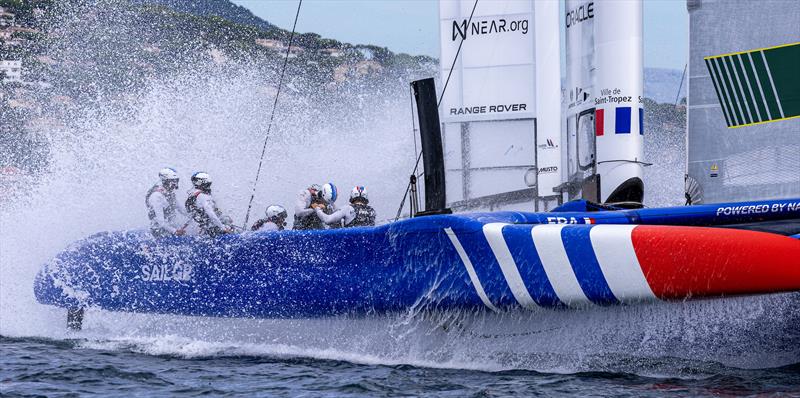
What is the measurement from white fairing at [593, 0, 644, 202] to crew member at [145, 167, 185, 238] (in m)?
2.99

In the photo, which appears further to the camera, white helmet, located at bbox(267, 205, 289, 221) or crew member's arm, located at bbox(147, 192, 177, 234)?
white helmet, located at bbox(267, 205, 289, 221)

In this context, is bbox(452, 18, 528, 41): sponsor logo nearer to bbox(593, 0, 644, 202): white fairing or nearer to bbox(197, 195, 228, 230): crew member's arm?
bbox(593, 0, 644, 202): white fairing

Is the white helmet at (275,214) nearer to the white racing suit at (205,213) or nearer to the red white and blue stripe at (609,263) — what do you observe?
the white racing suit at (205,213)

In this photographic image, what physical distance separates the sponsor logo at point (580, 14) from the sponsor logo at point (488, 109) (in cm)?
77

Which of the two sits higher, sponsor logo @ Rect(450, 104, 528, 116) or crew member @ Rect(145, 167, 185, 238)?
sponsor logo @ Rect(450, 104, 528, 116)

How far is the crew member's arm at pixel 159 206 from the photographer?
7.84 m

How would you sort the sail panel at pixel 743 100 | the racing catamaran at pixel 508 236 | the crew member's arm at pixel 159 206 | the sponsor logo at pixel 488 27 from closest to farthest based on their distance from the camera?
the racing catamaran at pixel 508 236, the sail panel at pixel 743 100, the crew member's arm at pixel 159 206, the sponsor logo at pixel 488 27

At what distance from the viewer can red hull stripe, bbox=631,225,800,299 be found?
5.45 m

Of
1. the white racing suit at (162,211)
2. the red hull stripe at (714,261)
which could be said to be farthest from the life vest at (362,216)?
the red hull stripe at (714,261)

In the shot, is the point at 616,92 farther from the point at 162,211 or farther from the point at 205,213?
the point at 162,211

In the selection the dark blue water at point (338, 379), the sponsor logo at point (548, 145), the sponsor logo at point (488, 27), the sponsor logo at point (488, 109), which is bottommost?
the dark blue water at point (338, 379)

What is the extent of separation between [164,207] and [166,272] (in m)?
0.71

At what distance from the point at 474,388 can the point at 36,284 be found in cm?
384

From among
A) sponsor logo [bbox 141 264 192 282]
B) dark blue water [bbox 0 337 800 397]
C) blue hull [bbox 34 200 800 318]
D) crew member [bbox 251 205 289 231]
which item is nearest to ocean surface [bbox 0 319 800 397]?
dark blue water [bbox 0 337 800 397]
